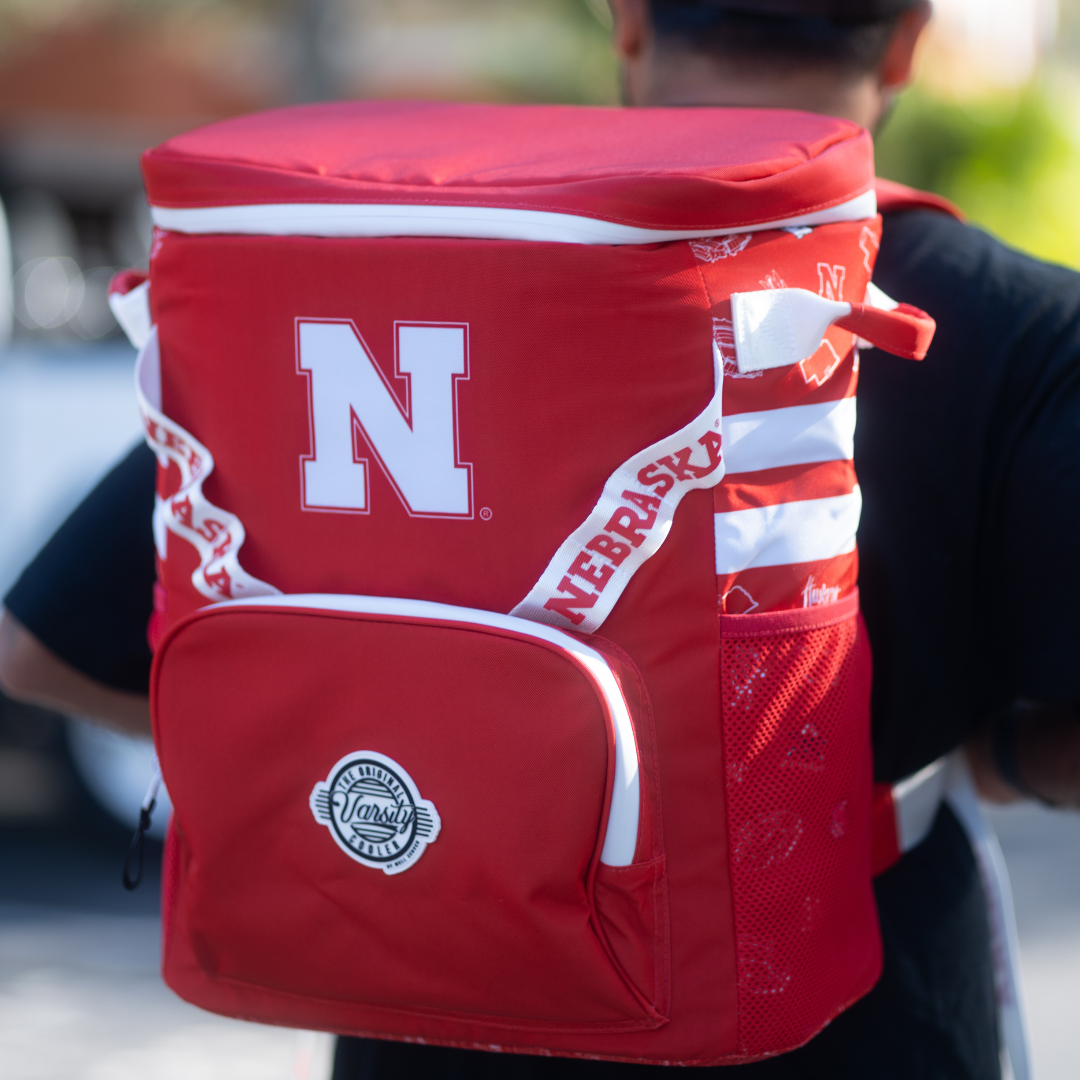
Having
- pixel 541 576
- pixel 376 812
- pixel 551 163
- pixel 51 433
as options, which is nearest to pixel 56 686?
pixel 376 812

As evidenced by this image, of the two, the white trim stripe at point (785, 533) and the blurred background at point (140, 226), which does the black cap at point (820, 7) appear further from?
the blurred background at point (140, 226)

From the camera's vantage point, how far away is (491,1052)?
3.86ft

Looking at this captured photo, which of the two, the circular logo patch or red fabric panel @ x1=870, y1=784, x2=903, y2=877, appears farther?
red fabric panel @ x1=870, y1=784, x2=903, y2=877

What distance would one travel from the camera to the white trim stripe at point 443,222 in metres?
0.94

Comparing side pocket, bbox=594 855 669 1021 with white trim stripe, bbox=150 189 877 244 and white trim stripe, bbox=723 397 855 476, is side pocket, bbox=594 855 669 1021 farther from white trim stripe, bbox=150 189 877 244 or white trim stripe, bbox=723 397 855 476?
white trim stripe, bbox=150 189 877 244

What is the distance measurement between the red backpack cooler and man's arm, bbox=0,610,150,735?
351 millimetres

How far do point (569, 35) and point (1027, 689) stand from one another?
10045 millimetres

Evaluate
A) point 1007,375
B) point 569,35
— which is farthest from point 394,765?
point 569,35

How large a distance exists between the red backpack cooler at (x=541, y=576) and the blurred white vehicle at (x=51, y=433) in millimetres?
2655

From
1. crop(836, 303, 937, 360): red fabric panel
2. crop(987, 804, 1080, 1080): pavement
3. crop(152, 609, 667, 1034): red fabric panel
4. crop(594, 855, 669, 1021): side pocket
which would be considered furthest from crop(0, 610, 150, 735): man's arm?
crop(987, 804, 1080, 1080): pavement

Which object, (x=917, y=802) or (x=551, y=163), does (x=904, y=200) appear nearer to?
(x=551, y=163)

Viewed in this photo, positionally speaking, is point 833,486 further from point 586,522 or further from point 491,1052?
point 491,1052

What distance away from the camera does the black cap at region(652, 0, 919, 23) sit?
115 centimetres

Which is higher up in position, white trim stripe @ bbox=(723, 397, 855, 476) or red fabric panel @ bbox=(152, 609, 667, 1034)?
white trim stripe @ bbox=(723, 397, 855, 476)
